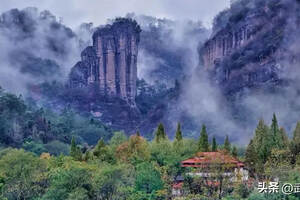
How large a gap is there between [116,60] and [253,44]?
157 ft

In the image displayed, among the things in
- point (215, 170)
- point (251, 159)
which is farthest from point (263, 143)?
point (215, 170)

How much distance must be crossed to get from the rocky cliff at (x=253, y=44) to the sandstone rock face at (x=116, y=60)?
27691 millimetres

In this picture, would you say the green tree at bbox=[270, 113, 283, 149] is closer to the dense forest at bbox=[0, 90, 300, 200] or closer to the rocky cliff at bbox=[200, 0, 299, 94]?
the dense forest at bbox=[0, 90, 300, 200]

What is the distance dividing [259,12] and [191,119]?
1115 inches

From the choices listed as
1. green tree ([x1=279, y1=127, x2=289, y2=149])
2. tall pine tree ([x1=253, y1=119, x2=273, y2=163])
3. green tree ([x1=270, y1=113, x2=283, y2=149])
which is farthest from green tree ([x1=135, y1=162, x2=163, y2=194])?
green tree ([x1=279, y1=127, x2=289, y2=149])

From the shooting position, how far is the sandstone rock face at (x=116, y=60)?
163750 mm

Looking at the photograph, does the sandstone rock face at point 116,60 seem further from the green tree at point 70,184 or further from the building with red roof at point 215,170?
the green tree at point 70,184

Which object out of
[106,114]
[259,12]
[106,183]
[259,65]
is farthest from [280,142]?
[106,114]

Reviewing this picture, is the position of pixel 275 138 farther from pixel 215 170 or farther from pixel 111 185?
pixel 111 185

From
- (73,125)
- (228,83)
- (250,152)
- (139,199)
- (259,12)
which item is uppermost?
(259,12)

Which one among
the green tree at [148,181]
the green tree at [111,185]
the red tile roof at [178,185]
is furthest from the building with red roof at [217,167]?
the green tree at [111,185]

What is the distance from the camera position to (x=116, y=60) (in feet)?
542

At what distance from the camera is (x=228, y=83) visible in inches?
5182

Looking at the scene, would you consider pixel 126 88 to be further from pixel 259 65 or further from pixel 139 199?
pixel 139 199
